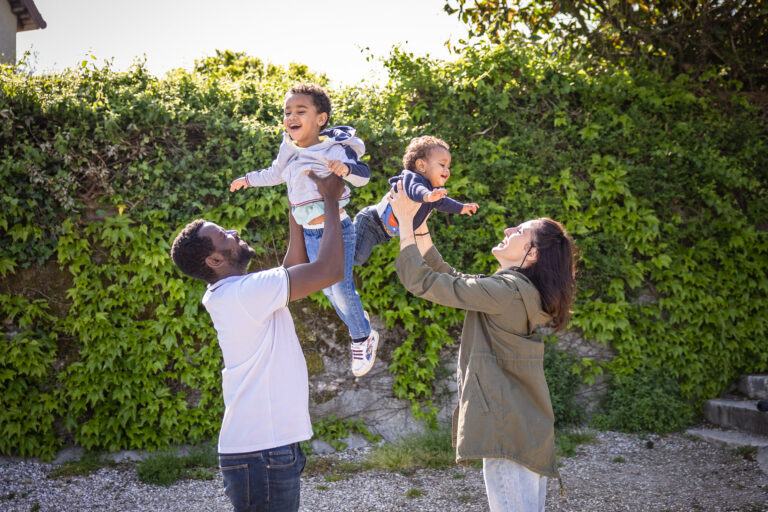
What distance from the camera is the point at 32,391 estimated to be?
5.30 m

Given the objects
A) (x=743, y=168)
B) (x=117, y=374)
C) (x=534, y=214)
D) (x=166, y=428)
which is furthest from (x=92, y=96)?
(x=743, y=168)

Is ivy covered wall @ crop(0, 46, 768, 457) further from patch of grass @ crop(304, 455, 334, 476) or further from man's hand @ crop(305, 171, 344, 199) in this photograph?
man's hand @ crop(305, 171, 344, 199)

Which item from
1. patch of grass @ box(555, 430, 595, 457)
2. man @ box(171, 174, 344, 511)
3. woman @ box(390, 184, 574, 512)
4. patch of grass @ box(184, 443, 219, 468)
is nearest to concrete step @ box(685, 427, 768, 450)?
patch of grass @ box(555, 430, 595, 457)

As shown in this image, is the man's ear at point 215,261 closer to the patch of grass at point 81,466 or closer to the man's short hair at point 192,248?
the man's short hair at point 192,248

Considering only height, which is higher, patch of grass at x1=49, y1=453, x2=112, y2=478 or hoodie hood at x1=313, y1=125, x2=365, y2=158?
hoodie hood at x1=313, y1=125, x2=365, y2=158

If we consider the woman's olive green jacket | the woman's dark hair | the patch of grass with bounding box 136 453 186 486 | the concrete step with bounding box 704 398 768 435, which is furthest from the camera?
the concrete step with bounding box 704 398 768 435

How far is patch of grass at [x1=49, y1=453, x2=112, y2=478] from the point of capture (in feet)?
16.6

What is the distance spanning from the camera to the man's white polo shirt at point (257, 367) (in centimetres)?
224

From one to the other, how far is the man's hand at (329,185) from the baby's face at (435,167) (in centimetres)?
62

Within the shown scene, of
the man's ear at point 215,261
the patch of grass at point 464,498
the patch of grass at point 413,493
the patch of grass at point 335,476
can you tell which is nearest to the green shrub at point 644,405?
the patch of grass at point 464,498

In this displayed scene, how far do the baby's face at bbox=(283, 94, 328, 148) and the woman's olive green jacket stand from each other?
77 cm

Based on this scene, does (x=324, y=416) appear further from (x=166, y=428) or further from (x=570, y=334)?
(x=570, y=334)

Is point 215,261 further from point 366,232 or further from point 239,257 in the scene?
point 366,232

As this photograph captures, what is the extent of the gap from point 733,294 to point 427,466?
12.0 feet
